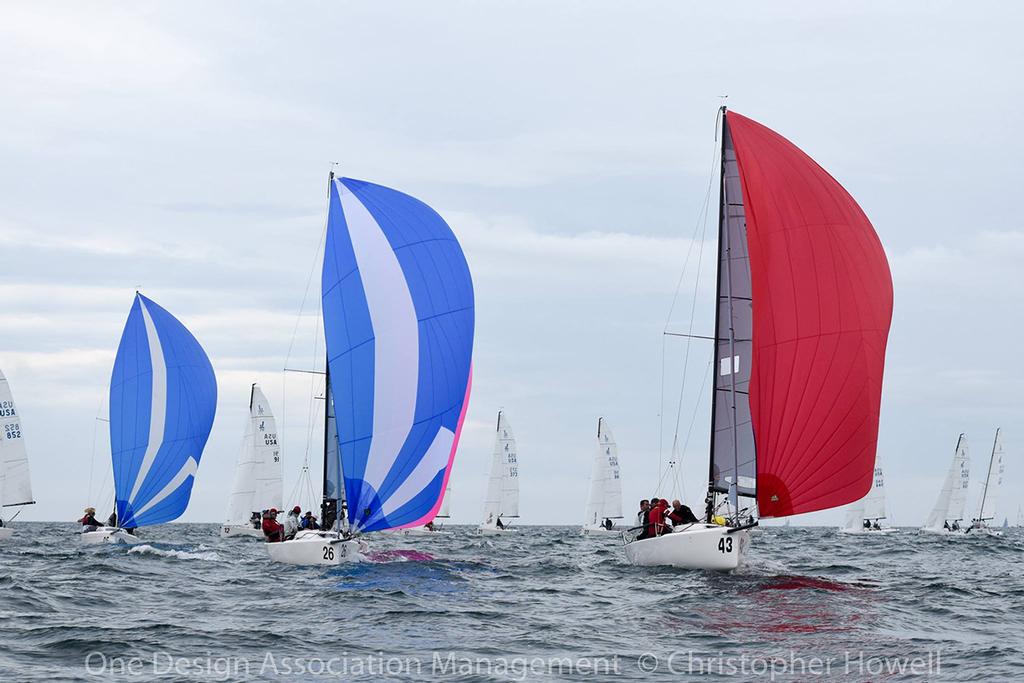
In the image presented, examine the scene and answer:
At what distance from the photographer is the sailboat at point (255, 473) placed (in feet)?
177

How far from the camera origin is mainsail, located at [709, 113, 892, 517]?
71.5 ft

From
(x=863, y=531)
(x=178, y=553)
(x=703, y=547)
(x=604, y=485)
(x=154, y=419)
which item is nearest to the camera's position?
(x=703, y=547)

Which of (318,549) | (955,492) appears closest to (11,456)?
(318,549)

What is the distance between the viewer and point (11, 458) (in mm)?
40312

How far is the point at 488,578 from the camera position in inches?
934

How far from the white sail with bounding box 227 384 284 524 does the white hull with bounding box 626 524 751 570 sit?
34420 mm

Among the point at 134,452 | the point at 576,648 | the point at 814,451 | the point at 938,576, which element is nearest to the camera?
the point at 576,648

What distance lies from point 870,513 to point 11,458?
187ft

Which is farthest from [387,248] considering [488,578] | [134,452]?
[134,452]

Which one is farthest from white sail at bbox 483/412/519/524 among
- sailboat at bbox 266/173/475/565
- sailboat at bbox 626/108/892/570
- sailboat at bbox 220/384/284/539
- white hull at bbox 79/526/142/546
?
sailboat at bbox 626/108/892/570

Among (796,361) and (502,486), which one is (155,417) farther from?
(502,486)

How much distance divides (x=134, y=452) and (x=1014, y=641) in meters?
31.3

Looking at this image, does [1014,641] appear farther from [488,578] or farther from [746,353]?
[488,578]

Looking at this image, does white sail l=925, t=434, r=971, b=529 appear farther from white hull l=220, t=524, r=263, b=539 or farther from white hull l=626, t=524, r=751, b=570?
white hull l=626, t=524, r=751, b=570
